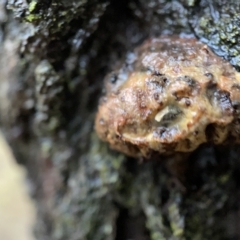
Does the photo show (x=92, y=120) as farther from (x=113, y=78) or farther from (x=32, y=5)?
(x=32, y=5)

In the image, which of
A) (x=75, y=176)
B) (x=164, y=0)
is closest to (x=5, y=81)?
(x=75, y=176)

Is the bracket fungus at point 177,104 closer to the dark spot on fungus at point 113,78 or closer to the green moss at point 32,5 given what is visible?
the dark spot on fungus at point 113,78

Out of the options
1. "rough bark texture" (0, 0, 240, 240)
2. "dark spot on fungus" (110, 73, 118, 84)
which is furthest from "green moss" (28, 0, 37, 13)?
"dark spot on fungus" (110, 73, 118, 84)

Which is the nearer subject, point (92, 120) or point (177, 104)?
point (177, 104)

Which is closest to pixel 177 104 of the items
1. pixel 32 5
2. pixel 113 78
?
pixel 113 78

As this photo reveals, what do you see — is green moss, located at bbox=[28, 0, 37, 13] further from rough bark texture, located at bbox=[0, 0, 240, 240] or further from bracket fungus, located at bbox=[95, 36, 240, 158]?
bracket fungus, located at bbox=[95, 36, 240, 158]

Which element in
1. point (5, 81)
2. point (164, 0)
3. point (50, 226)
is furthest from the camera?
point (50, 226)

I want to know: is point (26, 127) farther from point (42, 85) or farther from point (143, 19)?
point (143, 19)
